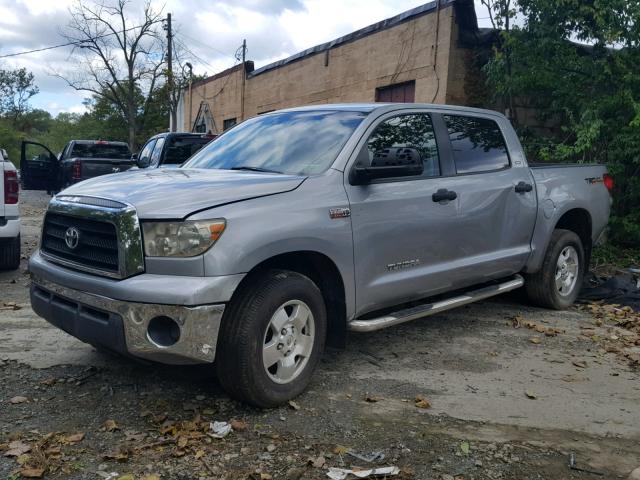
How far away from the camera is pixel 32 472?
3029 mm

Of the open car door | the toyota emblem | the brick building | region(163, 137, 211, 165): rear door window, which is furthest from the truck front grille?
the open car door

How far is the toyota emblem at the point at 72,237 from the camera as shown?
3.79m

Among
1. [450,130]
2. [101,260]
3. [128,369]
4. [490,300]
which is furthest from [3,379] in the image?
[490,300]

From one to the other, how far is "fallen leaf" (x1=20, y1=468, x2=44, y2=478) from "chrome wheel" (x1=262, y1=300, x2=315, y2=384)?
1.26 metres

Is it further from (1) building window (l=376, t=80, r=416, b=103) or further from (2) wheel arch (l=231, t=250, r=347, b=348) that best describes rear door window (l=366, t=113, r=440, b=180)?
(1) building window (l=376, t=80, r=416, b=103)

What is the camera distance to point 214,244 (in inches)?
134

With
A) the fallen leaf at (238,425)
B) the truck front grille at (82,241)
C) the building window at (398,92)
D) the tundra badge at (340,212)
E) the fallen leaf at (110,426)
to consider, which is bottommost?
the fallen leaf at (110,426)

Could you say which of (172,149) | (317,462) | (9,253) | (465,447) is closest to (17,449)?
(317,462)

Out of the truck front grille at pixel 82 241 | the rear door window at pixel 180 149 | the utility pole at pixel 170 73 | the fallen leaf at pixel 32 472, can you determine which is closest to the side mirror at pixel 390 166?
the truck front grille at pixel 82 241

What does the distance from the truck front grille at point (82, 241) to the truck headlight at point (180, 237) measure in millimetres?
228

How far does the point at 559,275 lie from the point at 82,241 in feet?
15.6

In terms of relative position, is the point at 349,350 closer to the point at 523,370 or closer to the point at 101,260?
the point at 523,370

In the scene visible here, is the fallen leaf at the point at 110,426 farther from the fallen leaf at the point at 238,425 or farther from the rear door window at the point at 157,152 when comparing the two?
the rear door window at the point at 157,152

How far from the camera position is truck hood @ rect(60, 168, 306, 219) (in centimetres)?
346
